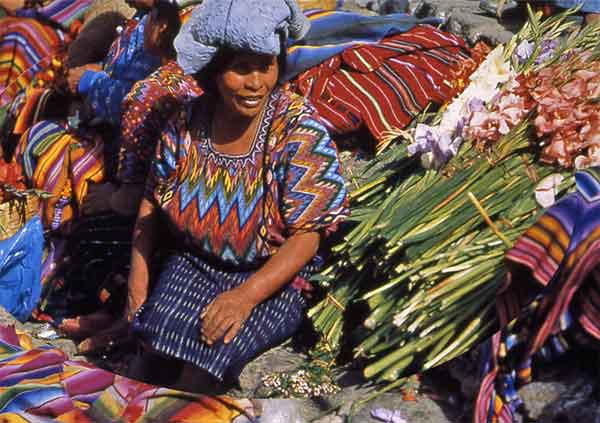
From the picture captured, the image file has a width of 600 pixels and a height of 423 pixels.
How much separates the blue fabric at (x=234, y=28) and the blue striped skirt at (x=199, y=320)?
30.1 inches

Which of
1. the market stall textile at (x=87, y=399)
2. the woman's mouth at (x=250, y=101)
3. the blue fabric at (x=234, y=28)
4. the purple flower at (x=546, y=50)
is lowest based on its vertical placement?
the market stall textile at (x=87, y=399)

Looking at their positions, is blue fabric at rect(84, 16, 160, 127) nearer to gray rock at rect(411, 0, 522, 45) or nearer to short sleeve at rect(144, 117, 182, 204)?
short sleeve at rect(144, 117, 182, 204)

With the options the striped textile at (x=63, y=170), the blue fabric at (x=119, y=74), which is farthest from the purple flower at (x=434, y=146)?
the striped textile at (x=63, y=170)

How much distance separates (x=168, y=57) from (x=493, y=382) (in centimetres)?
227

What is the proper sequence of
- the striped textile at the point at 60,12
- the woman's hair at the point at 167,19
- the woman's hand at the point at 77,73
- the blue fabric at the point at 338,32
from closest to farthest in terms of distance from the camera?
the woman's hair at the point at 167,19 → the blue fabric at the point at 338,32 → the woman's hand at the point at 77,73 → the striped textile at the point at 60,12

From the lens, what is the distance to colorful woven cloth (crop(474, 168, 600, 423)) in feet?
9.23

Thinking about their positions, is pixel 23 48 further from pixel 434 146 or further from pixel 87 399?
pixel 434 146

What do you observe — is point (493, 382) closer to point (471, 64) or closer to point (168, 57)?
point (471, 64)

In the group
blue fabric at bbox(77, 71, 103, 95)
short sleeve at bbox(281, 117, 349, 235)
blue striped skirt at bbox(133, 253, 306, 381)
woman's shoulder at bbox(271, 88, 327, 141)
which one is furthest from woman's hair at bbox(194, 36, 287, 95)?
blue fabric at bbox(77, 71, 103, 95)

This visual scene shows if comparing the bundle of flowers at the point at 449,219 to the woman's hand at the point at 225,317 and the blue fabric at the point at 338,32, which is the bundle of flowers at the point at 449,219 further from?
the blue fabric at the point at 338,32

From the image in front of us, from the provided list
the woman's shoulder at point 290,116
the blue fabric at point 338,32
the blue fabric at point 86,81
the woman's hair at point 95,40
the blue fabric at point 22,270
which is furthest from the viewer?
the woman's hair at point 95,40

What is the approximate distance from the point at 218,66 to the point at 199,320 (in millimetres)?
881

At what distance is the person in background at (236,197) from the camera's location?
3.40 m

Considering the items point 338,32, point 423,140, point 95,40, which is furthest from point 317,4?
point 423,140
